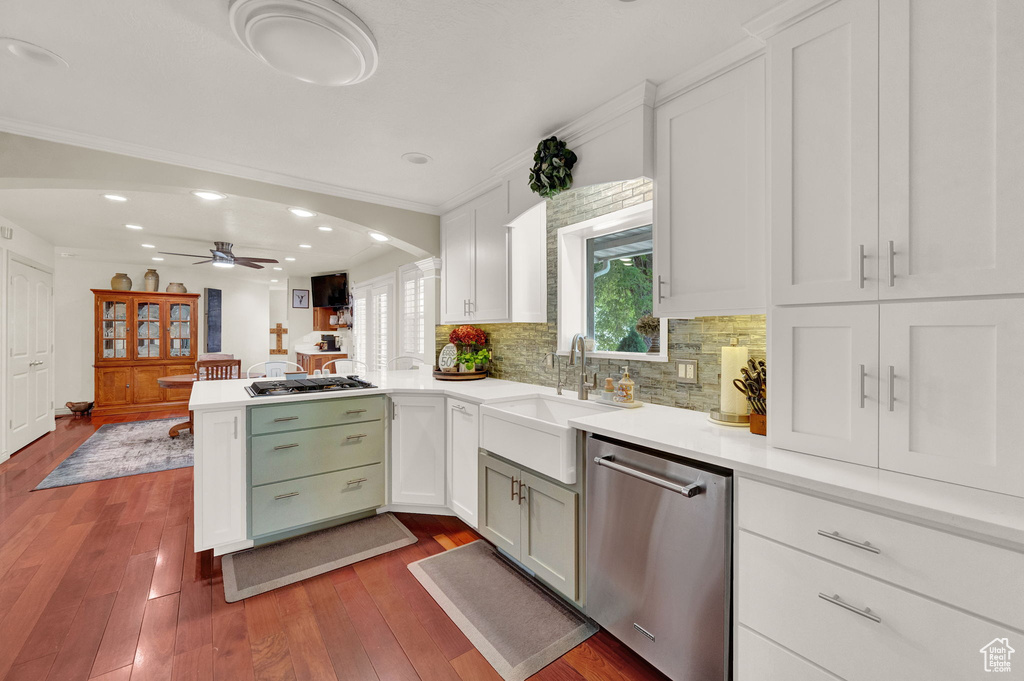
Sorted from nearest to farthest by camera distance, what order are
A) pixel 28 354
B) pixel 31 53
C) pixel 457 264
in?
pixel 31 53 → pixel 457 264 → pixel 28 354

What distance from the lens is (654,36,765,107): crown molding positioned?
1.61 metres

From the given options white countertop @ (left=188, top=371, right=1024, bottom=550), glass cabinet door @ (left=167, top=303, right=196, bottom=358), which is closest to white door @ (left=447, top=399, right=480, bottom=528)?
white countertop @ (left=188, top=371, right=1024, bottom=550)

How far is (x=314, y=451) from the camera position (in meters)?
2.71

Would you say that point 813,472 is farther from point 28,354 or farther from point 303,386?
point 28,354

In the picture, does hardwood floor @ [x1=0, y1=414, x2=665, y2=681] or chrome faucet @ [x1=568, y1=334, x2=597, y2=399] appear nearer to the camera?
hardwood floor @ [x1=0, y1=414, x2=665, y2=681]

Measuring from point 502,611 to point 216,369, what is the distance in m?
5.42

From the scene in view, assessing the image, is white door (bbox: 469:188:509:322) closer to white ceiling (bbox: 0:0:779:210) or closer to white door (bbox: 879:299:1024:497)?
white ceiling (bbox: 0:0:779:210)

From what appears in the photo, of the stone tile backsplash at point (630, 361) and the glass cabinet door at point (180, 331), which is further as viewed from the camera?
the glass cabinet door at point (180, 331)

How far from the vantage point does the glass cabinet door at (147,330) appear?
7.06m

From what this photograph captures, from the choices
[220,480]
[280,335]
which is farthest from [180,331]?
[220,480]

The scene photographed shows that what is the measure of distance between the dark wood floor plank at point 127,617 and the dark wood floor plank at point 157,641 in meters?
0.03

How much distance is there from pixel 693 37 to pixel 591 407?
5.75 feet

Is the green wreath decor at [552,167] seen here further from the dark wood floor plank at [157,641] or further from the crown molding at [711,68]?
the dark wood floor plank at [157,641]

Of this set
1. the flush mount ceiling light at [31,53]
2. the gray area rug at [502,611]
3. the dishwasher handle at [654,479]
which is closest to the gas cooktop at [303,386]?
the gray area rug at [502,611]
